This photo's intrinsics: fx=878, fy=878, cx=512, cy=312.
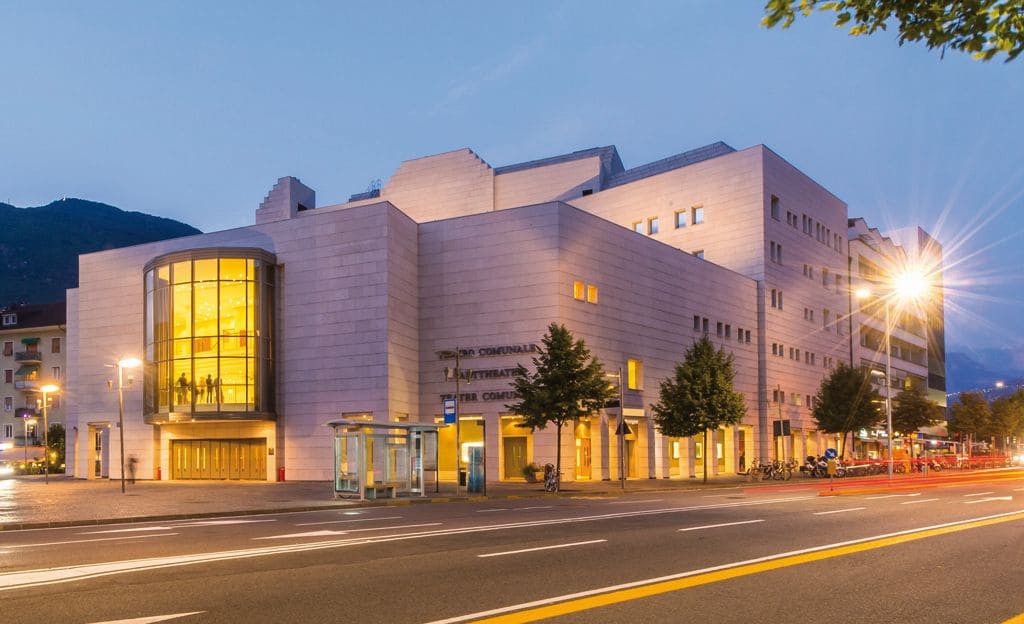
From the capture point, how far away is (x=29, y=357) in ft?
314

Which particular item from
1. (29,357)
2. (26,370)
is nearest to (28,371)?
(26,370)

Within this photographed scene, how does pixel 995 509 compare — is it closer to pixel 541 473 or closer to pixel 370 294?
pixel 541 473

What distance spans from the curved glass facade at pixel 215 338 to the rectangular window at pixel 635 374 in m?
20.5

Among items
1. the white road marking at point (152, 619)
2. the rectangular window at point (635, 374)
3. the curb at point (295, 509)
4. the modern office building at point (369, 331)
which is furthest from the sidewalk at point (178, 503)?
the white road marking at point (152, 619)

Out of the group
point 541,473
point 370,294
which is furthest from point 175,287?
point 541,473

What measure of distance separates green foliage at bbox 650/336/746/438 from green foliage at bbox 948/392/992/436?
77475 mm

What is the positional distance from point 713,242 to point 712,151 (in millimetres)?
11452

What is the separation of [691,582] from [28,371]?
103m

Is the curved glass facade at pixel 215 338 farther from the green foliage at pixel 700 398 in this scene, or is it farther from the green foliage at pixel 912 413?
the green foliage at pixel 912 413

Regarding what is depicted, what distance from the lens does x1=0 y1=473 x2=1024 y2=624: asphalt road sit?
27.5 ft

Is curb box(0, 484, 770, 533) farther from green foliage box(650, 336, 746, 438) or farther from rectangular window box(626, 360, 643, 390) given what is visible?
rectangular window box(626, 360, 643, 390)

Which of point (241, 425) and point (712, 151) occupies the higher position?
point (712, 151)

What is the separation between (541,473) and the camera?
144ft

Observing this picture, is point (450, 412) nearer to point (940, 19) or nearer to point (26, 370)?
point (940, 19)
